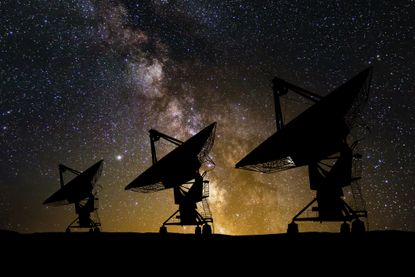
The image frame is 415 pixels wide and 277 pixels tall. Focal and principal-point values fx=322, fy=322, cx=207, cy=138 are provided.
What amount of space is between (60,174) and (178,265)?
91.7ft

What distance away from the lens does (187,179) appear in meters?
16.9

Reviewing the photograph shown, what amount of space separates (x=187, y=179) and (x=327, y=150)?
7.85 meters

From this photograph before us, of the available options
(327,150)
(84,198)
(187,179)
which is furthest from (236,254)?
(84,198)

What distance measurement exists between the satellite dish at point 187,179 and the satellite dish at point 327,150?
4.10 meters

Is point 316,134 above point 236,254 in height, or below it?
above

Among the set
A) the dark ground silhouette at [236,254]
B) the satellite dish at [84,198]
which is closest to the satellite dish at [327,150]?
the dark ground silhouette at [236,254]

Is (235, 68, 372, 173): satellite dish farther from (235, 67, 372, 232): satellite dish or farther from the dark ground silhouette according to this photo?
the dark ground silhouette

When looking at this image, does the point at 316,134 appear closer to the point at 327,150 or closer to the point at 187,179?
the point at 327,150

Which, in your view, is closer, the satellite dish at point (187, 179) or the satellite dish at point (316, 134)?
the satellite dish at point (316, 134)

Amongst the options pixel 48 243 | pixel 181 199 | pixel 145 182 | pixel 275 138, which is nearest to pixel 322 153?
pixel 275 138

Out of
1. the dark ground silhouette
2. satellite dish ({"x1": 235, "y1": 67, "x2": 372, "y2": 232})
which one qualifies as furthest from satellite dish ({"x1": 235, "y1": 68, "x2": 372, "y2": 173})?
the dark ground silhouette

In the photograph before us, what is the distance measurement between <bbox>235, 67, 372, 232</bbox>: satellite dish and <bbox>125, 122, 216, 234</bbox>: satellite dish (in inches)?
161

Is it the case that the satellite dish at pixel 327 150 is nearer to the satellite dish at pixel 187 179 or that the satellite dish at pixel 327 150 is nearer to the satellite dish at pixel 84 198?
the satellite dish at pixel 187 179

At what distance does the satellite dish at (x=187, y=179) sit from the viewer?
647 inches
